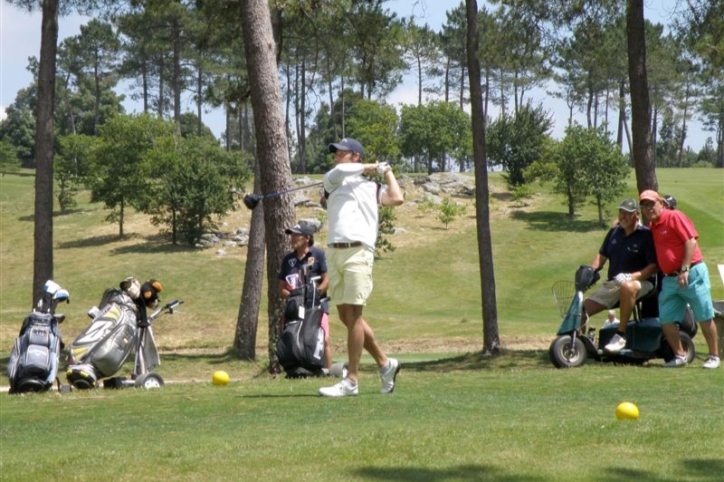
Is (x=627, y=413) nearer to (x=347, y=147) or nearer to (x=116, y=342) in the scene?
(x=347, y=147)

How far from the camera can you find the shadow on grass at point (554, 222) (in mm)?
53656

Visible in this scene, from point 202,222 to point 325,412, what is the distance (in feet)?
139

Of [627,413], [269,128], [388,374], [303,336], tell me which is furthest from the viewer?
[269,128]

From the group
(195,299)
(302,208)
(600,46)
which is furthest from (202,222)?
(600,46)

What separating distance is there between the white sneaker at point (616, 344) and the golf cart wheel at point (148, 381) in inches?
198

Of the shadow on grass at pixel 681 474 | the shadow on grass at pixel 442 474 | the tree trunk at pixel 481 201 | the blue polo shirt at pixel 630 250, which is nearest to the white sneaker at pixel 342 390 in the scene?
the shadow on grass at pixel 442 474

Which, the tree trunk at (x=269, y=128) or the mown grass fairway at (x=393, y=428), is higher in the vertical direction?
the tree trunk at (x=269, y=128)

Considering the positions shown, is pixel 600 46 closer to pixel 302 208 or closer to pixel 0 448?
pixel 0 448

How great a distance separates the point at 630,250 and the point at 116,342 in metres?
5.81

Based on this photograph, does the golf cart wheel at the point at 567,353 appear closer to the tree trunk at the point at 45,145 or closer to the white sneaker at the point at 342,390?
the white sneaker at the point at 342,390

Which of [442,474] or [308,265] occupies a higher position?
[308,265]

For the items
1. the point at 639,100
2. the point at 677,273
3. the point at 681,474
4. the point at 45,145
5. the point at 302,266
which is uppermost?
the point at 639,100

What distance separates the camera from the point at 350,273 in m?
8.34

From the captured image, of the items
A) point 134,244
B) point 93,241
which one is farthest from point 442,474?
point 93,241
